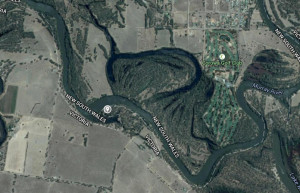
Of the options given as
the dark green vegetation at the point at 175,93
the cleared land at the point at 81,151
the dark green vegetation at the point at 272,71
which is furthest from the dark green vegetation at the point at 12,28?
the dark green vegetation at the point at 272,71

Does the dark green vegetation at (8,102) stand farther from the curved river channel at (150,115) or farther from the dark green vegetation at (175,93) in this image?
the dark green vegetation at (175,93)

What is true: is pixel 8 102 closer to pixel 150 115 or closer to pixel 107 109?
pixel 107 109

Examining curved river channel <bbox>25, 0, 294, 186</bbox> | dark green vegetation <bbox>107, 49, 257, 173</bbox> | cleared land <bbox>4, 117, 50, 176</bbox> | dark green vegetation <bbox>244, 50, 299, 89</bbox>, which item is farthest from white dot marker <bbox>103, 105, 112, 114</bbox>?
dark green vegetation <bbox>244, 50, 299, 89</bbox>

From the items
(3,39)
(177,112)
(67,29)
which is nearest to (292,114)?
(177,112)

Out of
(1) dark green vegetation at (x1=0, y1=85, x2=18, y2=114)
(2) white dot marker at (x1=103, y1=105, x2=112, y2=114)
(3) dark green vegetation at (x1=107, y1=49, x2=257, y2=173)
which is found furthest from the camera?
(2) white dot marker at (x1=103, y1=105, x2=112, y2=114)

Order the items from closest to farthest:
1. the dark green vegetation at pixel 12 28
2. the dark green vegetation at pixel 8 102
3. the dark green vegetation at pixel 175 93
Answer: the dark green vegetation at pixel 8 102 < the dark green vegetation at pixel 175 93 < the dark green vegetation at pixel 12 28

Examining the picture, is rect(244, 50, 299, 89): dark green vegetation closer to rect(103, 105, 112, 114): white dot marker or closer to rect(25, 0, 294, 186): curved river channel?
rect(25, 0, 294, 186): curved river channel

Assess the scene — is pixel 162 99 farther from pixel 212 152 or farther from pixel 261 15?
pixel 261 15
